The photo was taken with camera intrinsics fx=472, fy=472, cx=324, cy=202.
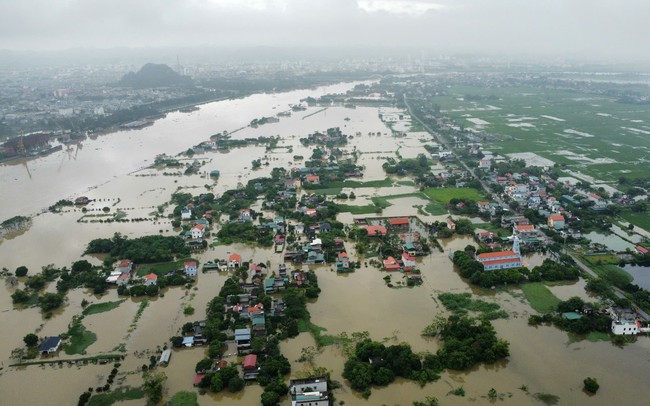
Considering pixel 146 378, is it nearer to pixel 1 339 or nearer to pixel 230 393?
pixel 230 393

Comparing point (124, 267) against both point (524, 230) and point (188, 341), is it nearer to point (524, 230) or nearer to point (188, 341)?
point (188, 341)

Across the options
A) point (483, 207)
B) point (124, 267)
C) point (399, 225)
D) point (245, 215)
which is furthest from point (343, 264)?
point (483, 207)

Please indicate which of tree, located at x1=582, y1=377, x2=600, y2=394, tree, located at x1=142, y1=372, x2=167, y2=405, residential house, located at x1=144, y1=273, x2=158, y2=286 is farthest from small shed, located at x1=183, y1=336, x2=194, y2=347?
tree, located at x1=582, y1=377, x2=600, y2=394

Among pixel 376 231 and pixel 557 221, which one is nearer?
pixel 376 231

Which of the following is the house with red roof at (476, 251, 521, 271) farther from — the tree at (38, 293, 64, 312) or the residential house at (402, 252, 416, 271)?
the tree at (38, 293, 64, 312)

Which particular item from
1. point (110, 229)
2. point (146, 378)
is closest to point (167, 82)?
point (110, 229)

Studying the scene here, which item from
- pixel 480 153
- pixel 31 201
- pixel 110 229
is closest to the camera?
pixel 110 229
